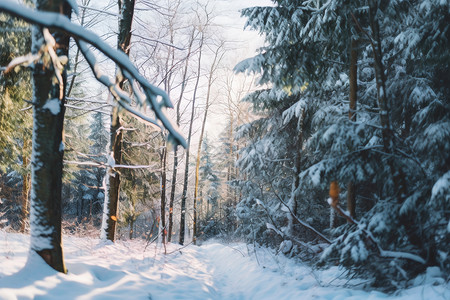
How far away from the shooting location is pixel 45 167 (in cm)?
350

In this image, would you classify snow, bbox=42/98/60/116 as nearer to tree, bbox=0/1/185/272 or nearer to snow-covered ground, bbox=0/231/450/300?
tree, bbox=0/1/185/272

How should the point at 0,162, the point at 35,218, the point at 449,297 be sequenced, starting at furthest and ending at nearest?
the point at 0,162, the point at 35,218, the point at 449,297

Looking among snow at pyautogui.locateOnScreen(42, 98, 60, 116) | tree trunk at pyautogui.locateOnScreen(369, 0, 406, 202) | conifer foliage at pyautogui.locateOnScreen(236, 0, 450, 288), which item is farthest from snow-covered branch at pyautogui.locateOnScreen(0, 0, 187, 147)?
tree trunk at pyautogui.locateOnScreen(369, 0, 406, 202)

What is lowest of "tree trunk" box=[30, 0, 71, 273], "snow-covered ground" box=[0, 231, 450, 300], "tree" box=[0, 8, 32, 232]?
"snow-covered ground" box=[0, 231, 450, 300]

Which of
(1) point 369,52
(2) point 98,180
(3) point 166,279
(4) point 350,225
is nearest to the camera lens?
(4) point 350,225

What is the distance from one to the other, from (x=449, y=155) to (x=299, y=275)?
13.3ft

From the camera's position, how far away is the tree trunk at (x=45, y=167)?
348cm

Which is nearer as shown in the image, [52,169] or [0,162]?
[52,169]

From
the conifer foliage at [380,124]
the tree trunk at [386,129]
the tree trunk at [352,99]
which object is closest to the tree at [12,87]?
the conifer foliage at [380,124]

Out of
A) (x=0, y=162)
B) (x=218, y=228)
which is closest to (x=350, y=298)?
(x=0, y=162)

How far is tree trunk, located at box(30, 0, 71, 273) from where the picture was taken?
348cm

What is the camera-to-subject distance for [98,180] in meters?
25.7

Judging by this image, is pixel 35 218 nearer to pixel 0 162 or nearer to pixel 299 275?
pixel 299 275

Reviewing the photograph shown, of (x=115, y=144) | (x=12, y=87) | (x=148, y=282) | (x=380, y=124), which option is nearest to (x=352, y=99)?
(x=380, y=124)
